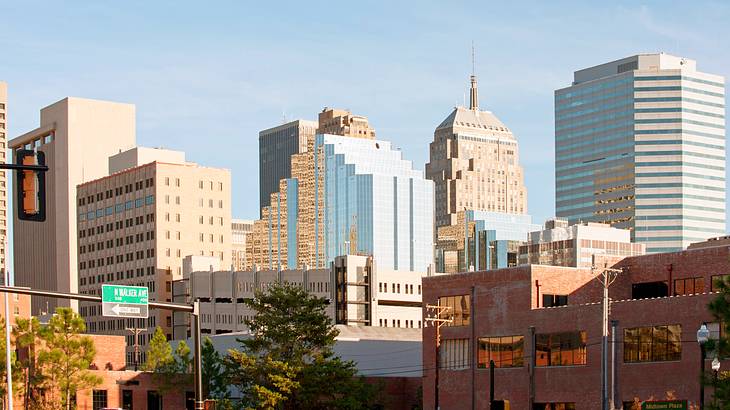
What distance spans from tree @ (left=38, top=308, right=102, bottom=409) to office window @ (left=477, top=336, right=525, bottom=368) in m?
30.8

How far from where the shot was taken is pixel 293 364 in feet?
328

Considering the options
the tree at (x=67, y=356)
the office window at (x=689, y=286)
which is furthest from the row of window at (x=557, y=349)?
the tree at (x=67, y=356)

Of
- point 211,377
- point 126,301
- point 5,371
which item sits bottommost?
point 211,377

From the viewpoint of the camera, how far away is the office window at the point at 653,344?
274 feet

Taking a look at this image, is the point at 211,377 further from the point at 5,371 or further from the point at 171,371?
the point at 5,371

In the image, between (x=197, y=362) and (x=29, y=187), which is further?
(x=197, y=362)

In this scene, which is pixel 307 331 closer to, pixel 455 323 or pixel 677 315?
pixel 455 323

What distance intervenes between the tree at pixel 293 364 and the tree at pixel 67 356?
38.3ft

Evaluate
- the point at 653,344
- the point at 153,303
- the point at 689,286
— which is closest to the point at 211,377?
the point at 689,286

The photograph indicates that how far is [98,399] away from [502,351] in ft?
144

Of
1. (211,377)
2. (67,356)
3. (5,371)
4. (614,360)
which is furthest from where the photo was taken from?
(211,377)

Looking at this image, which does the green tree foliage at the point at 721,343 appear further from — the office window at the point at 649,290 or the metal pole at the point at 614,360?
the office window at the point at 649,290

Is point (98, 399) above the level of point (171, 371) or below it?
below

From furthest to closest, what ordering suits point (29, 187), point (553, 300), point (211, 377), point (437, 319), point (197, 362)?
point (211, 377) → point (437, 319) → point (553, 300) → point (197, 362) → point (29, 187)
